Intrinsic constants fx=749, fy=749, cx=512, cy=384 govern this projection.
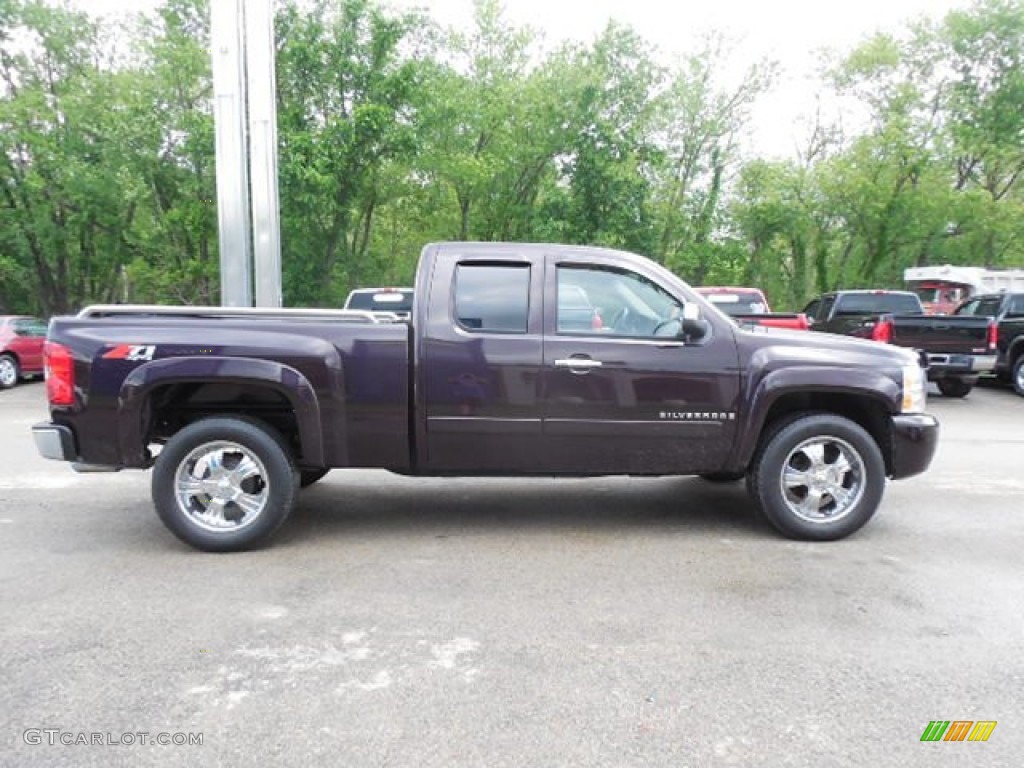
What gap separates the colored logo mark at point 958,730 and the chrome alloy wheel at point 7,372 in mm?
16563

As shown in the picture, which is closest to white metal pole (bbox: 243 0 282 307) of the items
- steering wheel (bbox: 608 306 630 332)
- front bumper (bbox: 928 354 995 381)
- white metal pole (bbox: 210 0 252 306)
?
white metal pole (bbox: 210 0 252 306)

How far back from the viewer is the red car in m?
14.7

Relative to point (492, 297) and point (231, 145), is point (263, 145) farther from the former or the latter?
point (492, 297)

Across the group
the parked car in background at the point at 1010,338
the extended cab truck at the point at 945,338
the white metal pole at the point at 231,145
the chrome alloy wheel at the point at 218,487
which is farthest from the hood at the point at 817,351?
the parked car in background at the point at 1010,338

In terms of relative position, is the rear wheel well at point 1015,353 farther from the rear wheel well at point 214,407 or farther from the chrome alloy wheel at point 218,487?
the chrome alloy wheel at point 218,487

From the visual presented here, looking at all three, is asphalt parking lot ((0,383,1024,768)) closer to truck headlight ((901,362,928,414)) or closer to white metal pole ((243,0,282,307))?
truck headlight ((901,362,928,414))

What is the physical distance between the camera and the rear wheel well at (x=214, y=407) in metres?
4.67

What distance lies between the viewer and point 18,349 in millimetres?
15031

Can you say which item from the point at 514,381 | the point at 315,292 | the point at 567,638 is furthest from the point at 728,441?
the point at 315,292

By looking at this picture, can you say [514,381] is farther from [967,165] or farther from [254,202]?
[967,165]

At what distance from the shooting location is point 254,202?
38.2 feet

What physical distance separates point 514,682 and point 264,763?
100 cm

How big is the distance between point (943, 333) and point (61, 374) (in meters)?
12.5

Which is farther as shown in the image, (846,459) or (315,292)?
(315,292)
